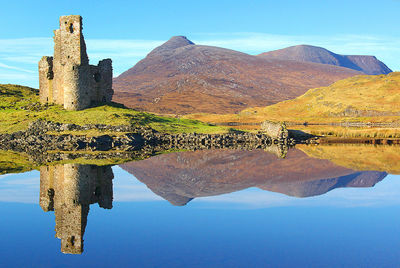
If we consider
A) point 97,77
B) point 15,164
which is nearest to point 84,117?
point 97,77

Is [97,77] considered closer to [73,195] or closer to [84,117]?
[84,117]

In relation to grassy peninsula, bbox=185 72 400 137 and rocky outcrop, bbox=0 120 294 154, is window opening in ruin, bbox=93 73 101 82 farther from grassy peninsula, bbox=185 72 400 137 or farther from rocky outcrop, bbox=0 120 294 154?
grassy peninsula, bbox=185 72 400 137

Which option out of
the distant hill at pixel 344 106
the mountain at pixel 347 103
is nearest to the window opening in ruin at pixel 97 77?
the distant hill at pixel 344 106

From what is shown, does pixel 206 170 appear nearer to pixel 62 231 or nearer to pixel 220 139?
pixel 62 231

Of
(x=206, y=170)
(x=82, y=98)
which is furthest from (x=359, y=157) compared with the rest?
→ (x=82, y=98)

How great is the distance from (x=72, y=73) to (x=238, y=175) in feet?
99.5

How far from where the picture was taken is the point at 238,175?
75.7ft

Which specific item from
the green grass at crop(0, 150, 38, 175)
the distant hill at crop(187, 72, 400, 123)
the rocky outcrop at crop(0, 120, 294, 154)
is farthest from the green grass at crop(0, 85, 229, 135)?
the distant hill at crop(187, 72, 400, 123)

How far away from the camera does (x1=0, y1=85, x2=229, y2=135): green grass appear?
46.2 meters

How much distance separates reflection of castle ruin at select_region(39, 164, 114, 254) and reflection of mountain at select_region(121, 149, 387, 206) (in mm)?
2065

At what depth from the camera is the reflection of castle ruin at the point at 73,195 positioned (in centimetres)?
1214

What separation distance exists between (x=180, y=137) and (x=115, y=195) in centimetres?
3033

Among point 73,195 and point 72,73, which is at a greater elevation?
point 72,73

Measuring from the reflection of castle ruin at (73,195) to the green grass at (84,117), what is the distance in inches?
801
